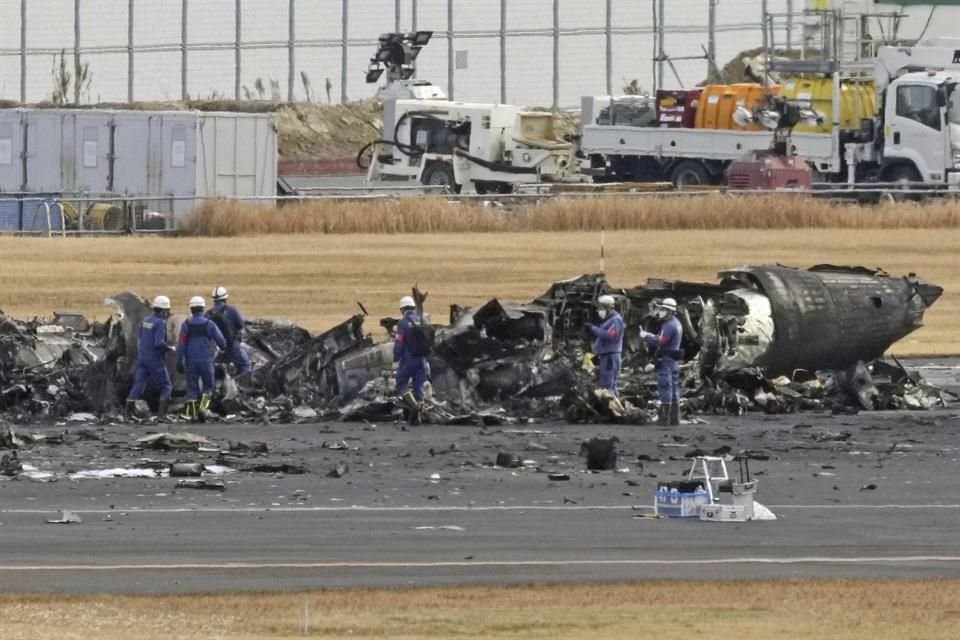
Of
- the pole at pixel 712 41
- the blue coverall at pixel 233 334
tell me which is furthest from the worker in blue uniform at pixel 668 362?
the pole at pixel 712 41

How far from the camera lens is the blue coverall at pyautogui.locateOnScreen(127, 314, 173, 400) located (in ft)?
82.6

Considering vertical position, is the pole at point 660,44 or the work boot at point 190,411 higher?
the pole at point 660,44

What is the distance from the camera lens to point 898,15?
52.2 metres

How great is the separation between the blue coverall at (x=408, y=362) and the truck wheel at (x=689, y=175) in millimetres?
27679

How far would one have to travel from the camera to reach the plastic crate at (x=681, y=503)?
1656 centimetres

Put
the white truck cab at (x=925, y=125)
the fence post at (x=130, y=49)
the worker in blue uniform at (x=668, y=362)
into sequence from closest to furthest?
the worker in blue uniform at (x=668, y=362) < the white truck cab at (x=925, y=125) < the fence post at (x=130, y=49)

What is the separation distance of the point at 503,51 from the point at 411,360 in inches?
1433

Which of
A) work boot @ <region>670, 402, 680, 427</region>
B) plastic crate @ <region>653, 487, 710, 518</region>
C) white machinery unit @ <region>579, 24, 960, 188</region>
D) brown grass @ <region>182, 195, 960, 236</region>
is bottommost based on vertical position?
plastic crate @ <region>653, 487, 710, 518</region>

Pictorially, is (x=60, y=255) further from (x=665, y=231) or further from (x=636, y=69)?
(x=636, y=69)

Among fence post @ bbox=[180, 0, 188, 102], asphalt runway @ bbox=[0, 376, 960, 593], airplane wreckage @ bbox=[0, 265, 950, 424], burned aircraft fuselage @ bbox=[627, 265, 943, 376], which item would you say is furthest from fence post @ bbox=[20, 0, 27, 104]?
asphalt runway @ bbox=[0, 376, 960, 593]

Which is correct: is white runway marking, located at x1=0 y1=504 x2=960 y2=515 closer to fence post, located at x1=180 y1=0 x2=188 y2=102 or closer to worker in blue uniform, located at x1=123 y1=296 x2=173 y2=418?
worker in blue uniform, located at x1=123 y1=296 x2=173 y2=418

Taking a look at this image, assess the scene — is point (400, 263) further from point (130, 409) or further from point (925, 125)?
point (925, 125)

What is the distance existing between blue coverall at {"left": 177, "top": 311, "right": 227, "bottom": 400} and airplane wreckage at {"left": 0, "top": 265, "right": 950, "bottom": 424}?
43cm

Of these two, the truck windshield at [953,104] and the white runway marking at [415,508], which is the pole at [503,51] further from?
the white runway marking at [415,508]
